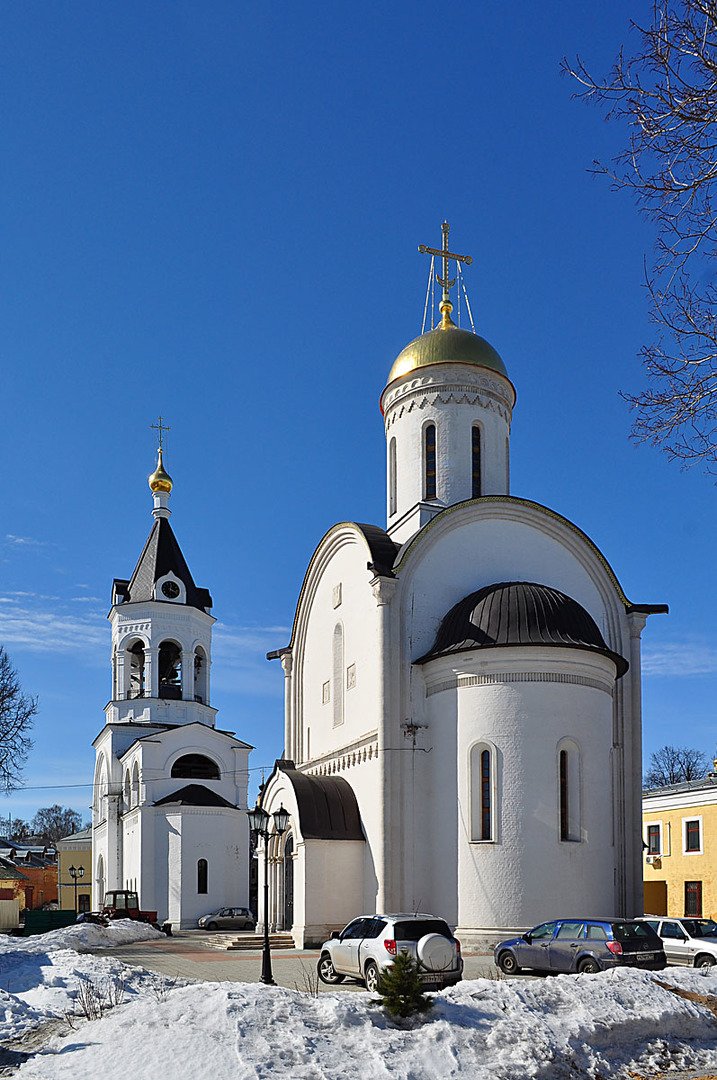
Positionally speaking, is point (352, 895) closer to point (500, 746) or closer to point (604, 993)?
point (500, 746)

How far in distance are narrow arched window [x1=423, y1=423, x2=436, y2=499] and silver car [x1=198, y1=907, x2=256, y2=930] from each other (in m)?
18.1

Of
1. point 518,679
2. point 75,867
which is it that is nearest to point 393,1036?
point 518,679

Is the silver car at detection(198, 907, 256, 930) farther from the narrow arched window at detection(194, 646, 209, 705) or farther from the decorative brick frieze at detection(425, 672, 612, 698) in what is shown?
the decorative brick frieze at detection(425, 672, 612, 698)

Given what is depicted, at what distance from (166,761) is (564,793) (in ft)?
79.3

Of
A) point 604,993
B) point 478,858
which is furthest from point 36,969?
point 478,858

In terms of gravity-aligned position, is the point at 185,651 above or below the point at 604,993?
above

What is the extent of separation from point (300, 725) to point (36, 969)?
16.4 metres

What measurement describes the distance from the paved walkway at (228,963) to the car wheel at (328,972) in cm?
19

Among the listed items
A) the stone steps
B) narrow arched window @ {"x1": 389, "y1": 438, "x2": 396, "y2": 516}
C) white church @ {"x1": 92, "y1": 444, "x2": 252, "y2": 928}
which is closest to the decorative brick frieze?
the stone steps

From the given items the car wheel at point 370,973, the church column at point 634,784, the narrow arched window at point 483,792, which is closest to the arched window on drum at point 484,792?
the narrow arched window at point 483,792

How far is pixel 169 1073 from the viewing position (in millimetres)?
10242

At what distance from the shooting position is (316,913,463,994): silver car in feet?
52.7

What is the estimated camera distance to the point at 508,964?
19094 mm

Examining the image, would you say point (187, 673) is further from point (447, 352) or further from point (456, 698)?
point (456, 698)
